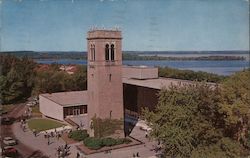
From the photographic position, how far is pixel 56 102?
15.3 meters

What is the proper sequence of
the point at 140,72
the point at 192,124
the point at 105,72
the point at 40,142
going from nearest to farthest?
the point at 192,124
the point at 105,72
the point at 40,142
the point at 140,72

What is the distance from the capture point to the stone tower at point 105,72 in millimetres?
12086

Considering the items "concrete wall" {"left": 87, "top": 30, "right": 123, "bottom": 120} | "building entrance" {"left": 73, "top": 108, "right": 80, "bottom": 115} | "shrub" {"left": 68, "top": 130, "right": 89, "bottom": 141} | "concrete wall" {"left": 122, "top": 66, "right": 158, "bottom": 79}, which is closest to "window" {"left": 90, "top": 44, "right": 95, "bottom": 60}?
"concrete wall" {"left": 87, "top": 30, "right": 123, "bottom": 120}

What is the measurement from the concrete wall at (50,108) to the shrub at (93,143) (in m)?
3.38

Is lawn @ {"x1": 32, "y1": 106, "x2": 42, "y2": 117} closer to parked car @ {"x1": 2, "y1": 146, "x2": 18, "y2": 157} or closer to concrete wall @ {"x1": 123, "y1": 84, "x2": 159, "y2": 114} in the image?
concrete wall @ {"x1": 123, "y1": 84, "x2": 159, "y2": 114}

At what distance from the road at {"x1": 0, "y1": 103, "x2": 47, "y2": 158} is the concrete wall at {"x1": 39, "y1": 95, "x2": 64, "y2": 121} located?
0.91m

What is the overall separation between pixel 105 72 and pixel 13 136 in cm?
448

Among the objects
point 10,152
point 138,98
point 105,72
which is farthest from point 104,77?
point 138,98

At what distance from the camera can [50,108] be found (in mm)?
15828

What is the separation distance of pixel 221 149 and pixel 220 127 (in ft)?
2.91

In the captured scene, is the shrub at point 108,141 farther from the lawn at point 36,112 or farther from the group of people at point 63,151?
the lawn at point 36,112

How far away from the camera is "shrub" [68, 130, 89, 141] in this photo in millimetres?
12748

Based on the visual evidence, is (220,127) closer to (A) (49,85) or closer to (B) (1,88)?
(B) (1,88)

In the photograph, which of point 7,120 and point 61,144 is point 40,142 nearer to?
point 61,144
